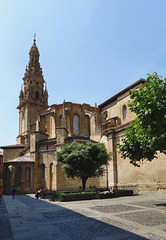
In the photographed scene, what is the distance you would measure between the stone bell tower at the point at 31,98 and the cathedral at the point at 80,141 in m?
10.7

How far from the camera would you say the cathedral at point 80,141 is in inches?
875

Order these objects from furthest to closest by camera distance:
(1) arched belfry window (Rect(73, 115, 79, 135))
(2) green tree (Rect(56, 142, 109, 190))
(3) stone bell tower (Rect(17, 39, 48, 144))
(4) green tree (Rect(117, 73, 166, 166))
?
1. (3) stone bell tower (Rect(17, 39, 48, 144))
2. (1) arched belfry window (Rect(73, 115, 79, 135))
3. (2) green tree (Rect(56, 142, 109, 190))
4. (4) green tree (Rect(117, 73, 166, 166))

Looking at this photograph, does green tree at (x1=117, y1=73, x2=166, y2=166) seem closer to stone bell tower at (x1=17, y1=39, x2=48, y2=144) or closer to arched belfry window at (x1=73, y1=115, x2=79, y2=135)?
arched belfry window at (x1=73, y1=115, x2=79, y2=135)

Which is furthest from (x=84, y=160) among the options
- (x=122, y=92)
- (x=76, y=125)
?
(x=76, y=125)

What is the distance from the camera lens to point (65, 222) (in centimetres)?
855

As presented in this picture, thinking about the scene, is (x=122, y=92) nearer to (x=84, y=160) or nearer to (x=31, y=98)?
(x=84, y=160)

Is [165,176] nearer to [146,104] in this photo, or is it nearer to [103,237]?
[146,104]

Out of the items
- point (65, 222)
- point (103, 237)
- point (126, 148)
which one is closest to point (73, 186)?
point (126, 148)

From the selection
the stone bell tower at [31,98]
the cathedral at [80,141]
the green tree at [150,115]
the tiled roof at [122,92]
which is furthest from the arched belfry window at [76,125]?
the green tree at [150,115]

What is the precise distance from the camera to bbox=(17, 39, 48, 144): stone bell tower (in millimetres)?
56656

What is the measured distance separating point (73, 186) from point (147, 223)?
2110 cm

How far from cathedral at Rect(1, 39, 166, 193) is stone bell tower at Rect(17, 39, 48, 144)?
10.7 meters

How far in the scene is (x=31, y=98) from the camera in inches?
2324

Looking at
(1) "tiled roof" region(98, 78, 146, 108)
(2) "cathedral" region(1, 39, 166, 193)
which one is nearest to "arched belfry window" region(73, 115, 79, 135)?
(2) "cathedral" region(1, 39, 166, 193)
